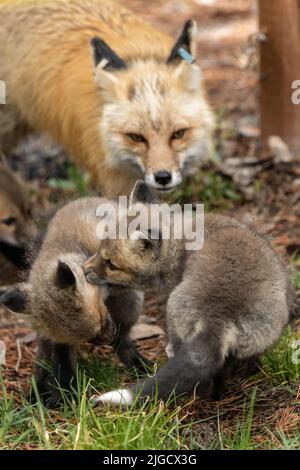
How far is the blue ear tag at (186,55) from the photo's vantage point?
7.82 metres

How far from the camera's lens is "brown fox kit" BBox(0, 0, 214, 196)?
25.5ft

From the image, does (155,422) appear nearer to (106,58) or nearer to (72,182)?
(106,58)

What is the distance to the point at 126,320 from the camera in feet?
21.5

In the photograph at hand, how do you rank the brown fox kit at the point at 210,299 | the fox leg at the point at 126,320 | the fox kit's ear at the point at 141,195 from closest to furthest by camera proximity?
the brown fox kit at the point at 210,299
the fox kit's ear at the point at 141,195
the fox leg at the point at 126,320

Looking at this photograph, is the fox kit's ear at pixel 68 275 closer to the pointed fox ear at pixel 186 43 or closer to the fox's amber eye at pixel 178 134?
the fox's amber eye at pixel 178 134

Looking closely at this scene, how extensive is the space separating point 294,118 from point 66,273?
4.68 m

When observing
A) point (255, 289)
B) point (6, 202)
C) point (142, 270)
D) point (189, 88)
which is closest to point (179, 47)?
point (189, 88)

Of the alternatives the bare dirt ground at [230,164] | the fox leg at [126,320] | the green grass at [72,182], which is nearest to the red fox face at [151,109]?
the bare dirt ground at [230,164]

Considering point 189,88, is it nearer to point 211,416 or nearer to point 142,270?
point 142,270

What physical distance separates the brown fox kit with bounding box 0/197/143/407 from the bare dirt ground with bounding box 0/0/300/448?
406mm

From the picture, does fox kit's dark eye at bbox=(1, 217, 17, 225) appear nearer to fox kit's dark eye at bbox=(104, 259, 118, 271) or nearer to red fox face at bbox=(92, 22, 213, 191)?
red fox face at bbox=(92, 22, 213, 191)

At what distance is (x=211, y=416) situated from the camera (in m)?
5.55

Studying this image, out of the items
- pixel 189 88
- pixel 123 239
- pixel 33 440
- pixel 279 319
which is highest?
pixel 189 88

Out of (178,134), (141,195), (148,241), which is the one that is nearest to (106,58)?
(178,134)
